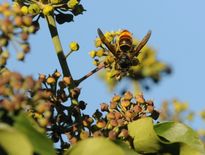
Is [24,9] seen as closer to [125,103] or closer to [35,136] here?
[125,103]

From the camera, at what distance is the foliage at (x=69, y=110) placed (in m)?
2.18

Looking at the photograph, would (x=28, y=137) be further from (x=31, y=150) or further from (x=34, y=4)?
(x=34, y=4)

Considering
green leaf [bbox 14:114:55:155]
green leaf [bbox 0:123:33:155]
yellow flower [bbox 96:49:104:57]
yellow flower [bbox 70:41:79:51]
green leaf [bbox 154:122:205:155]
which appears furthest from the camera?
yellow flower [bbox 96:49:104:57]

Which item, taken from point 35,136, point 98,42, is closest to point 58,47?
point 98,42

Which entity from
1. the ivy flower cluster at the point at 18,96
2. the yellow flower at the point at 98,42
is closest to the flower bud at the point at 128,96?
the yellow flower at the point at 98,42

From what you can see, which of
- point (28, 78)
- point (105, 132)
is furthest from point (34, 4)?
point (28, 78)

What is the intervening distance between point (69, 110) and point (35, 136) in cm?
94

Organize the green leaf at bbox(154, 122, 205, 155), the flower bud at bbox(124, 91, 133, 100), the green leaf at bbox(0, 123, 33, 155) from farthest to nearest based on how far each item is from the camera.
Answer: the flower bud at bbox(124, 91, 133, 100)
the green leaf at bbox(154, 122, 205, 155)
the green leaf at bbox(0, 123, 33, 155)

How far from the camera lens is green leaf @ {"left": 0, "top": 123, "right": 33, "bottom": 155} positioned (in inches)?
79.0

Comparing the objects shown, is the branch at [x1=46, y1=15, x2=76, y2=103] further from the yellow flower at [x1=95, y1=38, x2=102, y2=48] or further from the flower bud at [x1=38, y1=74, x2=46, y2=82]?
the yellow flower at [x1=95, y1=38, x2=102, y2=48]

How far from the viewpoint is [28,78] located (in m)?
2.44

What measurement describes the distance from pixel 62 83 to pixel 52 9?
528mm

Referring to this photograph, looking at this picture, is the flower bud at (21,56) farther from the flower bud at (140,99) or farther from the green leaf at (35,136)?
the flower bud at (140,99)

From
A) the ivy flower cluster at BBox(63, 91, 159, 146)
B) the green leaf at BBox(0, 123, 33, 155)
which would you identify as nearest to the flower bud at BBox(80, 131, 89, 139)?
the ivy flower cluster at BBox(63, 91, 159, 146)
